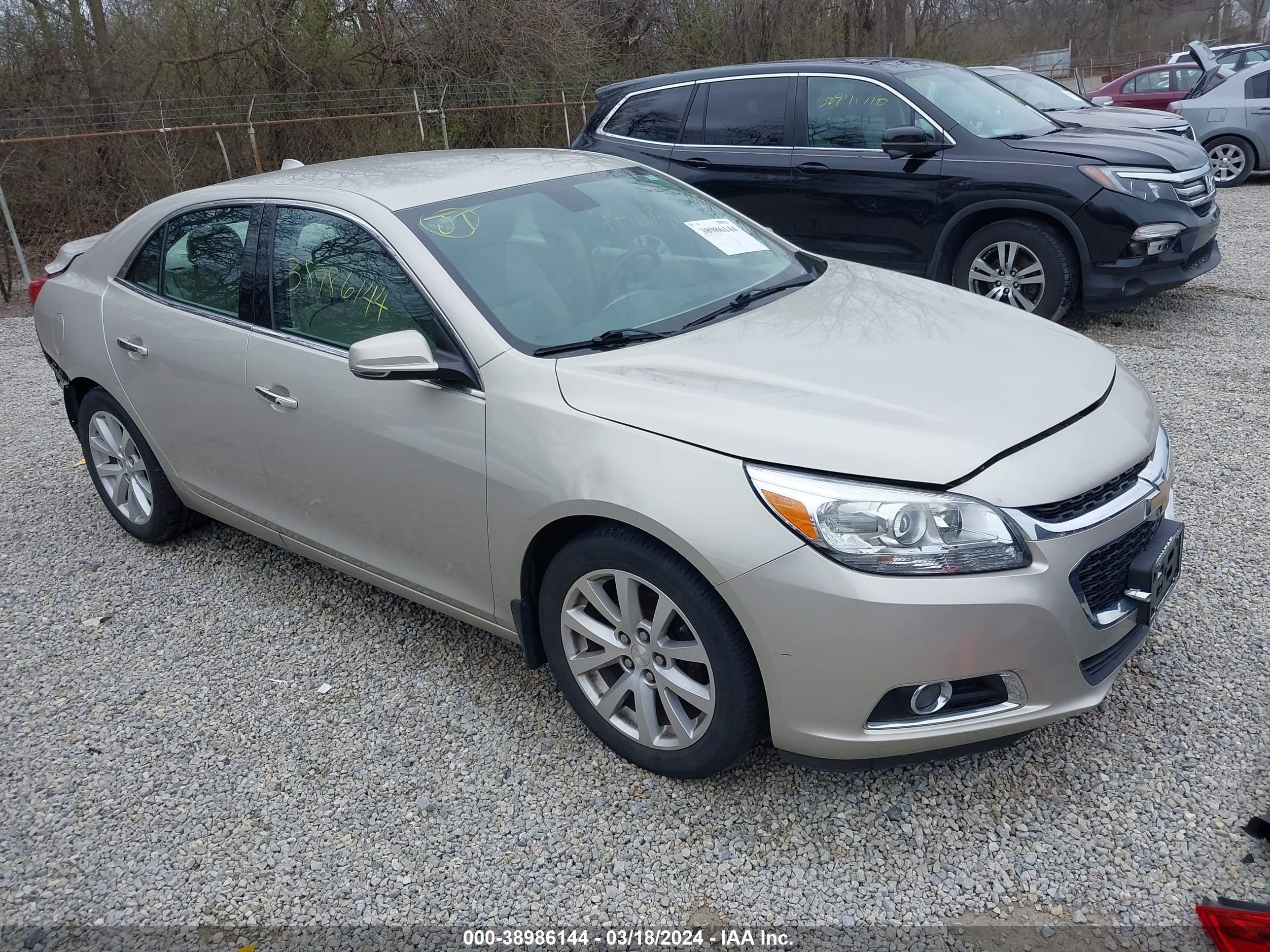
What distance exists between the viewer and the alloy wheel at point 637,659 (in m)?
2.61

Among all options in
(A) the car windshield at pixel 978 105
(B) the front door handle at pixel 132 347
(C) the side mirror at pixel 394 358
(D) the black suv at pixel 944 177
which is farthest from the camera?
(A) the car windshield at pixel 978 105

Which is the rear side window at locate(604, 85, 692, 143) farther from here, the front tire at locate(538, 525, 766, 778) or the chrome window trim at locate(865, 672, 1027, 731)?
the chrome window trim at locate(865, 672, 1027, 731)

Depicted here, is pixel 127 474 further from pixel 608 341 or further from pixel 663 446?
pixel 663 446

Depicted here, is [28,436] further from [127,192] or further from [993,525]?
[127,192]

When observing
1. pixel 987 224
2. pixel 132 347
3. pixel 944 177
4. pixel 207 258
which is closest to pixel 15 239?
pixel 132 347

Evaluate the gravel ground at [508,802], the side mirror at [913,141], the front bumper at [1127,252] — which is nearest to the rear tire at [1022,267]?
the front bumper at [1127,252]

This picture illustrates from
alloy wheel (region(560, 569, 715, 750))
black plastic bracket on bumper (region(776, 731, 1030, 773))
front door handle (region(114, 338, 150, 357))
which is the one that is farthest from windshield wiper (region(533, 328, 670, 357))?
front door handle (region(114, 338, 150, 357))

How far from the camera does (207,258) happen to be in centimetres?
384

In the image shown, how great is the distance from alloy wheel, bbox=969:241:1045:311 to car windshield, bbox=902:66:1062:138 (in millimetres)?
783

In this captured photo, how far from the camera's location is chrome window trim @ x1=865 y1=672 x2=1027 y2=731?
2.40 m

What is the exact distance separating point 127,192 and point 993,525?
1305 centimetres

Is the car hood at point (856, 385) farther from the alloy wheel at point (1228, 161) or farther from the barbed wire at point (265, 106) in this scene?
the alloy wheel at point (1228, 161)

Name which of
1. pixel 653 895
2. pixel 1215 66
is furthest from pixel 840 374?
pixel 1215 66

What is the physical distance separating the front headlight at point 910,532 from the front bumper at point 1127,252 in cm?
469
